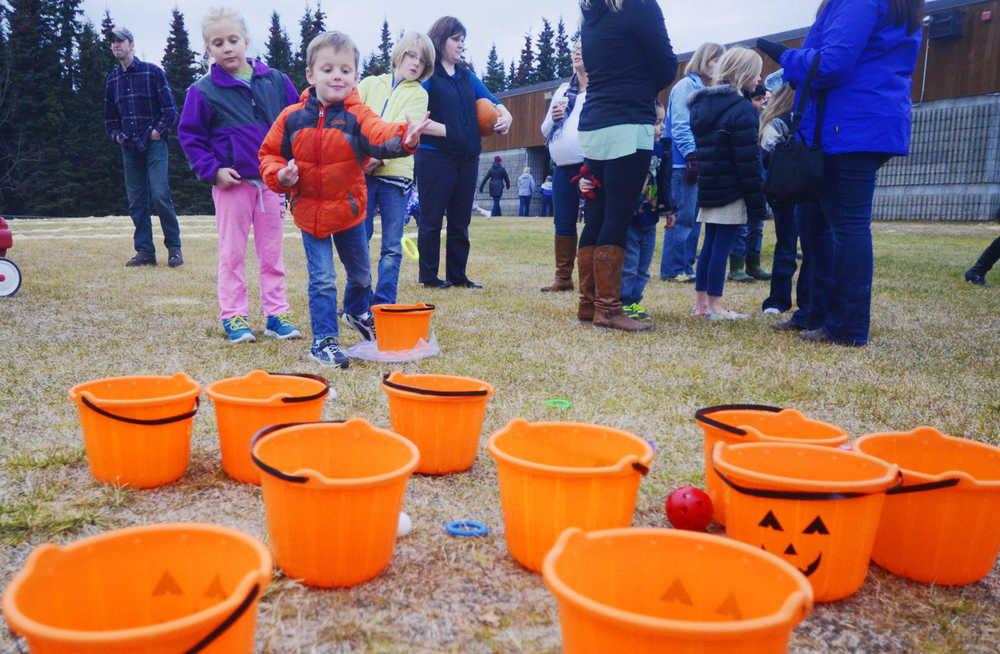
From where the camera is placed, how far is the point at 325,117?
124 inches

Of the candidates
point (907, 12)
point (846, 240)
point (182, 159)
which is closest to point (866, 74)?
point (907, 12)

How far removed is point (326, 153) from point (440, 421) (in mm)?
1704

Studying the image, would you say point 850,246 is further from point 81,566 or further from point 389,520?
point 81,566

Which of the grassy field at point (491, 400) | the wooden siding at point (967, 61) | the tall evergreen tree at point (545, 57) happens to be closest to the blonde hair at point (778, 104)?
the grassy field at point (491, 400)

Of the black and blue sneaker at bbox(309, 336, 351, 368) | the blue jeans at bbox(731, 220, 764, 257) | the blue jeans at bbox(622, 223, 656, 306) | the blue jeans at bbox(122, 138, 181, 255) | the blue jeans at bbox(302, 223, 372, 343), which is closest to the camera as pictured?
the black and blue sneaker at bbox(309, 336, 351, 368)

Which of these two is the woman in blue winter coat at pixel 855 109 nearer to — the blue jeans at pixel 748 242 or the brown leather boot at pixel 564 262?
the brown leather boot at pixel 564 262

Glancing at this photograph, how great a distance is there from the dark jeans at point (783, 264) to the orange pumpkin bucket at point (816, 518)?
11.8ft

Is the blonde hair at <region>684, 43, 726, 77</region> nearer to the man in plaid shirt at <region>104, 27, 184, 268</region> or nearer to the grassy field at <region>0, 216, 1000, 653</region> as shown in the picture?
the grassy field at <region>0, 216, 1000, 653</region>

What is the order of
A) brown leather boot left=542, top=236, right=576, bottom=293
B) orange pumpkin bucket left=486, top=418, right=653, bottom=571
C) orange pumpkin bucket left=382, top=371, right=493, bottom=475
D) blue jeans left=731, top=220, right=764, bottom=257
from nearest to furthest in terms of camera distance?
orange pumpkin bucket left=486, top=418, right=653, bottom=571, orange pumpkin bucket left=382, top=371, right=493, bottom=475, brown leather boot left=542, top=236, right=576, bottom=293, blue jeans left=731, top=220, right=764, bottom=257

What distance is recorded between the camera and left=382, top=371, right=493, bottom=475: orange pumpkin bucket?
6.47ft

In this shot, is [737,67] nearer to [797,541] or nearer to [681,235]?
[681,235]

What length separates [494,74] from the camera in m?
66.2

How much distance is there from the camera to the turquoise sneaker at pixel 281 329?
3.84 metres

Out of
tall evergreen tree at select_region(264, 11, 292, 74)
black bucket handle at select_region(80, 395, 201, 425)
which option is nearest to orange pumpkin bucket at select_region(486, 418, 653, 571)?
black bucket handle at select_region(80, 395, 201, 425)
